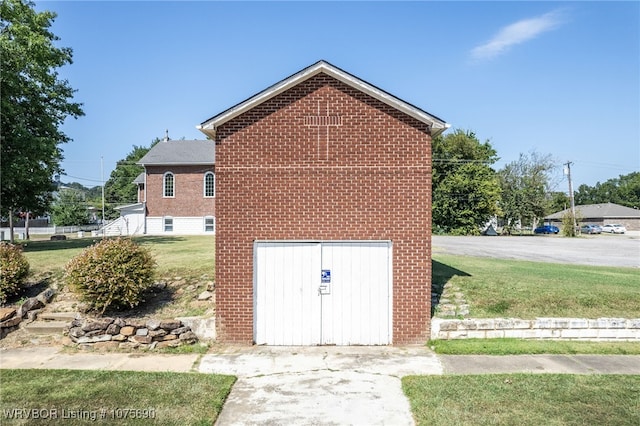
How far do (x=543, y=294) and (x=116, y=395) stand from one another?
9.40 meters

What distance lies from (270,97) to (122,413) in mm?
6275

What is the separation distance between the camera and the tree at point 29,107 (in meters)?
20.5

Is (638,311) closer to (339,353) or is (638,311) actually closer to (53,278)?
(339,353)

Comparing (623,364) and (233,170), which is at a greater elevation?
(233,170)

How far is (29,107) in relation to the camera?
2272 cm

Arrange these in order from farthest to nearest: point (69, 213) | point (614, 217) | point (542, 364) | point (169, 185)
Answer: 1. point (614, 217)
2. point (69, 213)
3. point (169, 185)
4. point (542, 364)

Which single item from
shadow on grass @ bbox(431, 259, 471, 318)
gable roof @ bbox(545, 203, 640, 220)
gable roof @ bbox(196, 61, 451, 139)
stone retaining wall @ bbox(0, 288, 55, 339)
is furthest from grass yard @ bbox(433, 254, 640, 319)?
gable roof @ bbox(545, 203, 640, 220)

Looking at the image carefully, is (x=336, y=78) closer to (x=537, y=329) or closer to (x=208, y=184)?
(x=537, y=329)

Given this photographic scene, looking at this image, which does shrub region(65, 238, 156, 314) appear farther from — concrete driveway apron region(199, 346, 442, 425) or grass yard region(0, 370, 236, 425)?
concrete driveway apron region(199, 346, 442, 425)

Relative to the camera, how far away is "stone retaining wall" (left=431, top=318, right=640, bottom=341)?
890 centimetres

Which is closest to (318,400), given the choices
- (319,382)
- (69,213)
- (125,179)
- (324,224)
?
(319,382)

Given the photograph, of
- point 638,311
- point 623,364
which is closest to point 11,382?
point 623,364

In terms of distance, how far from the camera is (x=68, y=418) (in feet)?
17.8

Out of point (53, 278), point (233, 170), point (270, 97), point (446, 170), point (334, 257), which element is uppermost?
Result: point (446, 170)
